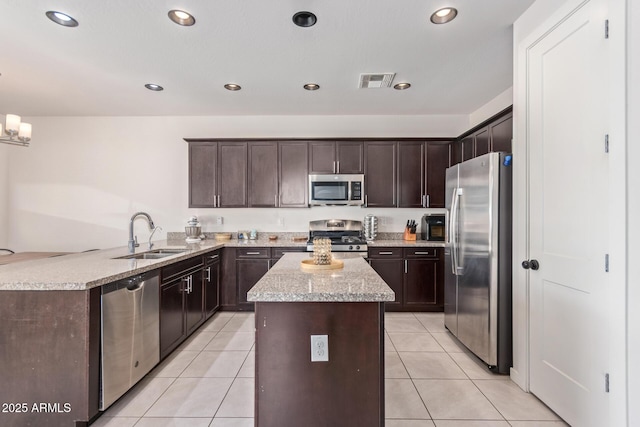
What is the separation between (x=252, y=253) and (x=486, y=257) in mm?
2720

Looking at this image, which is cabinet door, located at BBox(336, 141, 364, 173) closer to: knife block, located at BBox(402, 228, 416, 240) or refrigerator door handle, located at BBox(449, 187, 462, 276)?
knife block, located at BBox(402, 228, 416, 240)

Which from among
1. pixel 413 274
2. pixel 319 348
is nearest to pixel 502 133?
pixel 413 274

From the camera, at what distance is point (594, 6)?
1568mm

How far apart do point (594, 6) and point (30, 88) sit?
516cm

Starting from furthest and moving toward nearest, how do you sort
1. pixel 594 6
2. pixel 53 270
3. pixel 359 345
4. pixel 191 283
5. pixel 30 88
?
pixel 30 88
pixel 191 283
pixel 53 270
pixel 594 6
pixel 359 345

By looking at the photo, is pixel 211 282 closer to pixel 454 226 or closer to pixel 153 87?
pixel 153 87

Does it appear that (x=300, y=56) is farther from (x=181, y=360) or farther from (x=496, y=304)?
(x=181, y=360)

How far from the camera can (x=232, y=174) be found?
13.6 feet

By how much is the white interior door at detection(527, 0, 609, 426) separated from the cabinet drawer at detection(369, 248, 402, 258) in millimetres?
1832

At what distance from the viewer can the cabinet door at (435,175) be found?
4090mm

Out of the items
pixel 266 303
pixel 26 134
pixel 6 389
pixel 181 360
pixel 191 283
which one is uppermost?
pixel 26 134

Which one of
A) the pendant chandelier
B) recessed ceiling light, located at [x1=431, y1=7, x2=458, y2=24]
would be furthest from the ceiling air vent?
the pendant chandelier

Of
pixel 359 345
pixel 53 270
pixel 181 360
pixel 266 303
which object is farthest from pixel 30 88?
pixel 359 345

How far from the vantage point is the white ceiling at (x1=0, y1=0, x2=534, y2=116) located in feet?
6.80
